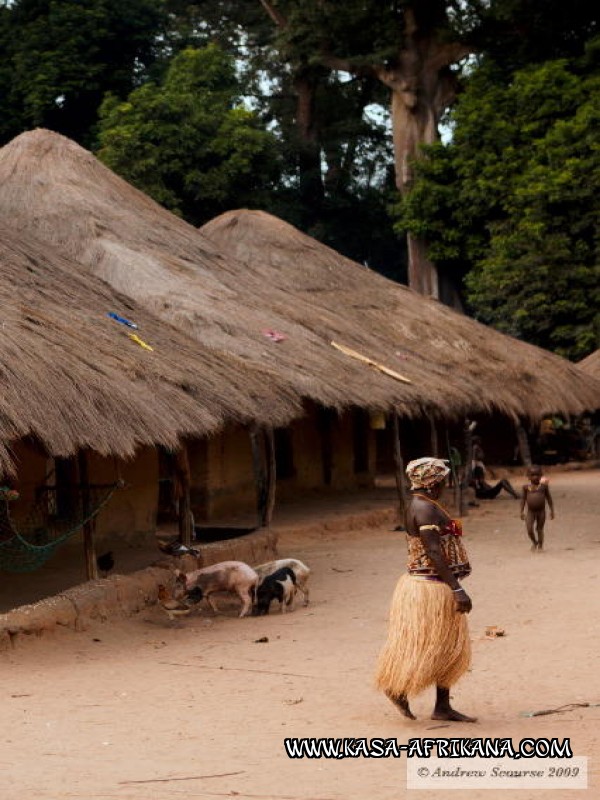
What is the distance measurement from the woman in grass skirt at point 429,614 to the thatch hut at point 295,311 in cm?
806

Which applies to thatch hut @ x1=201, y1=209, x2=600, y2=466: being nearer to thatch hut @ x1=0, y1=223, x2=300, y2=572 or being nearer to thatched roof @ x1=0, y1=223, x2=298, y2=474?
thatch hut @ x1=0, y1=223, x2=300, y2=572

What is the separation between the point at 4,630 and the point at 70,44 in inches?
1129

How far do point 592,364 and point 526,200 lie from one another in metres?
4.48

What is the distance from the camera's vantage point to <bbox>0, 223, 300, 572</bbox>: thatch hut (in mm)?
9914

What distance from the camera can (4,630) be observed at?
29.9 feet

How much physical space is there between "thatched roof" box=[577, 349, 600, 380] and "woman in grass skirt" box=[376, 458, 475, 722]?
21046 millimetres

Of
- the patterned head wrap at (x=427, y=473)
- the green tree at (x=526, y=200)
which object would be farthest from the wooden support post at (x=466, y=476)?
the patterned head wrap at (x=427, y=473)

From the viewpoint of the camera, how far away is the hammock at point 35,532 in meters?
10.1

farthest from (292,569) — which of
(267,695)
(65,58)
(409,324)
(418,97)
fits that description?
(65,58)

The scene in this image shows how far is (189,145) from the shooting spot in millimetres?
32406

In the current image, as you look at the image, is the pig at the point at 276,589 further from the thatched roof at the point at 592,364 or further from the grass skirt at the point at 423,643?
the thatched roof at the point at 592,364

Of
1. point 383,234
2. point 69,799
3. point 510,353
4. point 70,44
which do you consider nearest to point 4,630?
point 69,799

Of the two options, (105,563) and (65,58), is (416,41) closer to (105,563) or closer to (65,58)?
(65,58)

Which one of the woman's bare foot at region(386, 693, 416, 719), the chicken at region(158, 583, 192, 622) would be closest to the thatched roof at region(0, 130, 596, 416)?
the chicken at region(158, 583, 192, 622)
